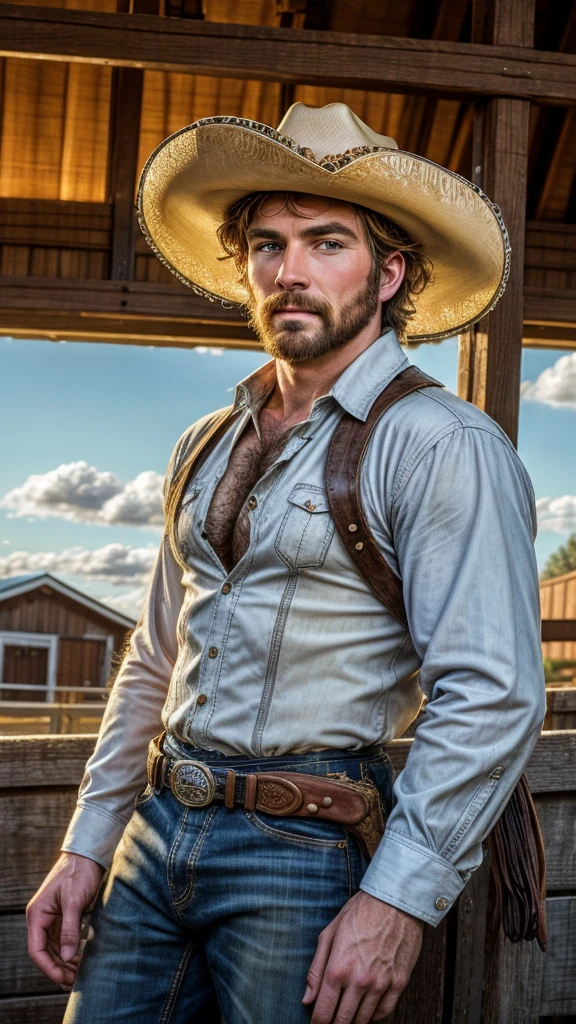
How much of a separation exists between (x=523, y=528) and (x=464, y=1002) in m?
1.60

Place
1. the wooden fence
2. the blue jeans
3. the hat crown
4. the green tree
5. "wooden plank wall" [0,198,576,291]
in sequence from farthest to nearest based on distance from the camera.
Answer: the green tree, "wooden plank wall" [0,198,576,291], the wooden fence, the hat crown, the blue jeans

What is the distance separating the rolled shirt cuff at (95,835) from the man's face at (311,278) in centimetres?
100

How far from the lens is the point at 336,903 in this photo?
1750 mm

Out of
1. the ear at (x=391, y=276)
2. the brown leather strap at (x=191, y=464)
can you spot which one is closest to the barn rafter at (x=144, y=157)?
the ear at (x=391, y=276)

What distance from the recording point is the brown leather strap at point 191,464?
7.09 feet

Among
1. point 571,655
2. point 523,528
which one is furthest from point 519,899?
point 571,655

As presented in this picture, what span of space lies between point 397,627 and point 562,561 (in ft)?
22.5

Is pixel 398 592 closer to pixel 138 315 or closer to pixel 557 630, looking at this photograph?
pixel 138 315

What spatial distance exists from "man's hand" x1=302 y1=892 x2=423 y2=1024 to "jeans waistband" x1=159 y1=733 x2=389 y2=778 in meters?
0.23

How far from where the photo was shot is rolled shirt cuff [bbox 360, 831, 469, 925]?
1.62 metres

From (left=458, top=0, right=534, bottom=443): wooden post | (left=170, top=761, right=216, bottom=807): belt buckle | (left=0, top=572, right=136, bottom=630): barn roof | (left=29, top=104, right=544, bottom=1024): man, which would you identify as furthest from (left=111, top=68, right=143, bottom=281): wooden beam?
(left=170, top=761, right=216, bottom=807): belt buckle

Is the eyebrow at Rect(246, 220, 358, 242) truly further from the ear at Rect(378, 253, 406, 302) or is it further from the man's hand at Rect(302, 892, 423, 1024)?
the man's hand at Rect(302, 892, 423, 1024)

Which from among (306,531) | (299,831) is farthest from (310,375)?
(299,831)

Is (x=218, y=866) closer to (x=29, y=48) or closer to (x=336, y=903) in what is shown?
(x=336, y=903)
